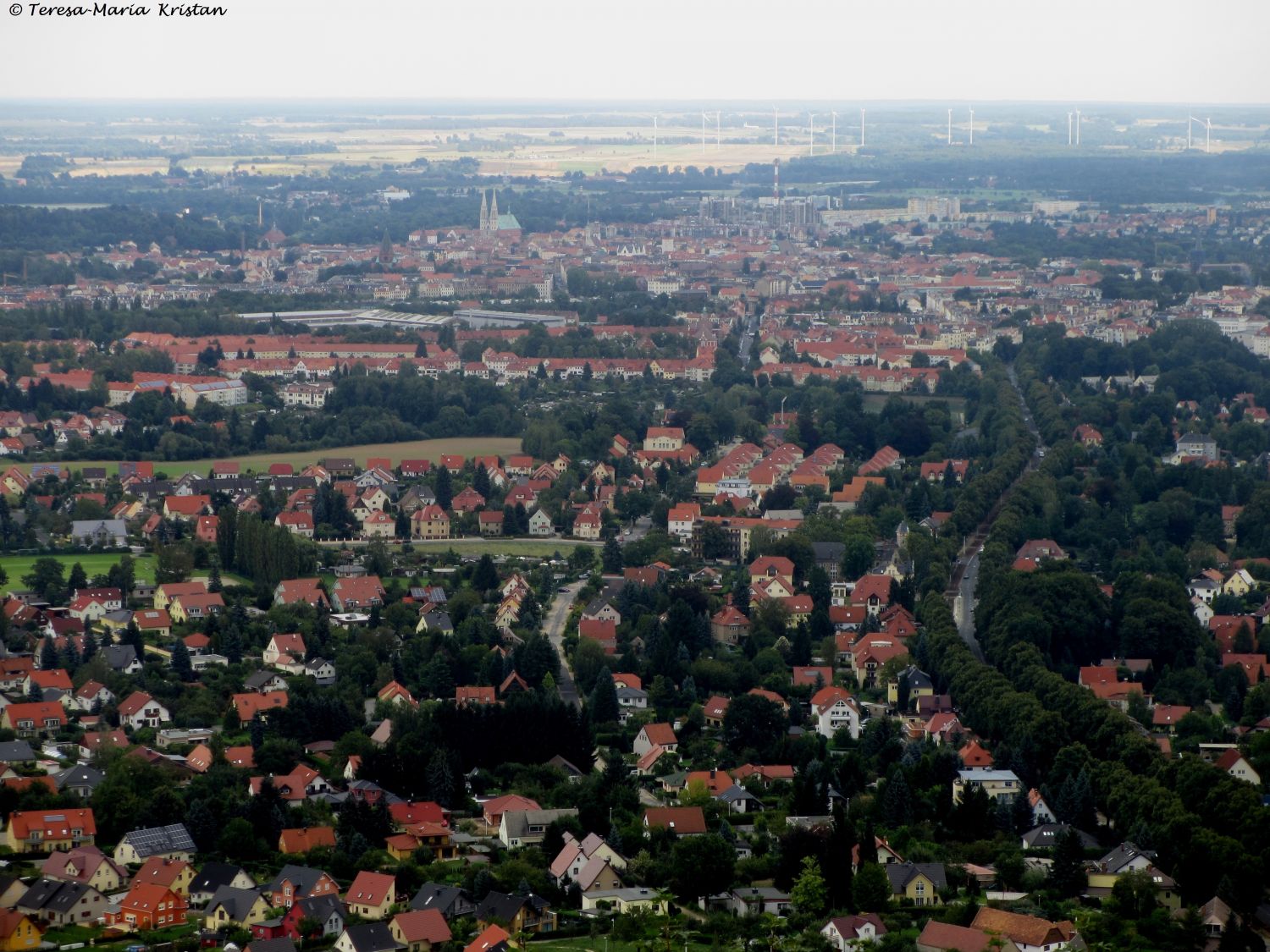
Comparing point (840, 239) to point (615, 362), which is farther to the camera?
point (840, 239)

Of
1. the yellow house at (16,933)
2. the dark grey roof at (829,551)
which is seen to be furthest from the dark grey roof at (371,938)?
the dark grey roof at (829,551)

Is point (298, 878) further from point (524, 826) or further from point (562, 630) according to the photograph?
point (562, 630)

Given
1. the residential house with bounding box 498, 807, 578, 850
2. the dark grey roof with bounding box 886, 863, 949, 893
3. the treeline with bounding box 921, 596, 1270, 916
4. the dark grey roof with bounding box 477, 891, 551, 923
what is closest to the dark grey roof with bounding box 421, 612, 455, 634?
the treeline with bounding box 921, 596, 1270, 916

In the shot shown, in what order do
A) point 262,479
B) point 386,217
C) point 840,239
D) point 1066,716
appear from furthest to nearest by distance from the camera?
point 386,217
point 840,239
point 262,479
point 1066,716

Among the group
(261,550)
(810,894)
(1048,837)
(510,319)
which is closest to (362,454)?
(261,550)

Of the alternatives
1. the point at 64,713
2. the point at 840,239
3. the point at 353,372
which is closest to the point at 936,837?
the point at 64,713

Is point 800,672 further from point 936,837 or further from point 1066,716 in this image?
point 936,837

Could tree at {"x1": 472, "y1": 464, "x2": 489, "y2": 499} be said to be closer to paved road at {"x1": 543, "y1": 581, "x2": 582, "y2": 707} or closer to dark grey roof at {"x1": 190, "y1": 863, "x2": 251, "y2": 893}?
paved road at {"x1": 543, "y1": 581, "x2": 582, "y2": 707}
